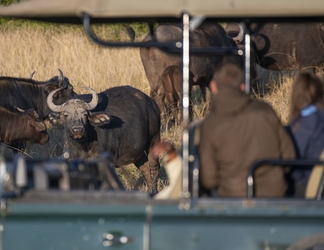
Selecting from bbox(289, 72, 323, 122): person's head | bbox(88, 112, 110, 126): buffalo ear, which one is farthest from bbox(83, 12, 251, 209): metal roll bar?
bbox(88, 112, 110, 126): buffalo ear

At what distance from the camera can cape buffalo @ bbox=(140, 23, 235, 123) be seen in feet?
48.2

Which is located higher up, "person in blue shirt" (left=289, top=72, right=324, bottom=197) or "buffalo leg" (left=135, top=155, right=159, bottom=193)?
"person in blue shirt" (left=289, top=72, right=324, bottom=197)

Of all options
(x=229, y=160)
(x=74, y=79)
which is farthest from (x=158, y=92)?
(x=229, y=160)

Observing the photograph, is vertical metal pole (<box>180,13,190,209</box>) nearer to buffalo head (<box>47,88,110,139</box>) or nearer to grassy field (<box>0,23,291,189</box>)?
buffalo head (<box>47,88,110,139</box>)

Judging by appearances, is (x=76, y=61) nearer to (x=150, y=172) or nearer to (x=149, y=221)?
(x=150, y=172)

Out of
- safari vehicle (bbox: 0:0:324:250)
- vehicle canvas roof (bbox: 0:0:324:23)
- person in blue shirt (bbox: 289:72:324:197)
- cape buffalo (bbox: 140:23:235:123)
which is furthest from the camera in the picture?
cape buffalo (bbox: 140:23:235:123)

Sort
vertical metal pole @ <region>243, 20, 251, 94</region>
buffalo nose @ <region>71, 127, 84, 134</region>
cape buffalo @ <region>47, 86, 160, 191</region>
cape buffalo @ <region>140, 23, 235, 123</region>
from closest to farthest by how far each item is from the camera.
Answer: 1. vertical metal pole @ <region>243, 20, 251, 94</region>
2. buffalo nose @ <region>71, 127, 84, 134</region>
3. cape buffalo @ <region>47, 86, 160, 191</region>
4. cape buffalo @ <region>140, 23, 235, 123</region>

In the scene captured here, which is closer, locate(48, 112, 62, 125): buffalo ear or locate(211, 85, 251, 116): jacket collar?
locate(211, 85, 251, 116): jacket collar

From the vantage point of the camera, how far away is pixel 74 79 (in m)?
17.1

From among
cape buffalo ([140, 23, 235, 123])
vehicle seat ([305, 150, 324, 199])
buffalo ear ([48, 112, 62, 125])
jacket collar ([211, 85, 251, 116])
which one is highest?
cape buffalo ([140, 23, 235, 123])

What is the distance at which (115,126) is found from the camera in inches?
464

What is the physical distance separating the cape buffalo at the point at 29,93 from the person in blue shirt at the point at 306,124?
7570 millimetres

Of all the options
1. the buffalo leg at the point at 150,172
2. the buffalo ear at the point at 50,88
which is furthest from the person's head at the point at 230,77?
the buffalo ear at the point at 50,88

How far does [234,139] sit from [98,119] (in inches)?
235
